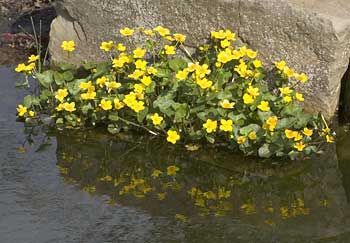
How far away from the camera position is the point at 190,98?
4.35 m

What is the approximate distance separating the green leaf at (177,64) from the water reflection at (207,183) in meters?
0.43

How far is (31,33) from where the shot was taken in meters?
6.39

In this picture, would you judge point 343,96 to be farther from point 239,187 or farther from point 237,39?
point 239,187

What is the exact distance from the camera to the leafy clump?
13.5 ft

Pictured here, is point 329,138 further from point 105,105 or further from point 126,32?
point 126,32

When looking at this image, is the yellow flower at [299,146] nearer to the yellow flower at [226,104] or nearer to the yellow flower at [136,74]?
the yellow flower at [226,104]

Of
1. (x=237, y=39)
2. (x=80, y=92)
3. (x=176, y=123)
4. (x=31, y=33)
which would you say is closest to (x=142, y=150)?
(x=176, y=123)

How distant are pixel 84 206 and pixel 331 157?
1.42 m

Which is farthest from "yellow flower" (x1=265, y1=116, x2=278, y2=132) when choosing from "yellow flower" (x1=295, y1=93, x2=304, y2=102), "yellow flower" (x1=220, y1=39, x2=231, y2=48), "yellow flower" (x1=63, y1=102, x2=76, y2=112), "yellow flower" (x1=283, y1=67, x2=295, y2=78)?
"yellow flower" (x1=63, y1=102, x2=76, y2=112)

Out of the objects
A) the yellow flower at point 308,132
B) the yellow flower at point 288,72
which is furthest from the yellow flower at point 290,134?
the yellow flower at point 288,72

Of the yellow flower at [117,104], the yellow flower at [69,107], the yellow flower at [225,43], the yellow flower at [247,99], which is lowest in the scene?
the yellow flower at [69,107]

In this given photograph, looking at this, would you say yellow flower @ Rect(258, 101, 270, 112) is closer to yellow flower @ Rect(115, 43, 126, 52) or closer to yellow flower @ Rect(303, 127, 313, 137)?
yellow flower @ Rect(303, 127, 313, 137)

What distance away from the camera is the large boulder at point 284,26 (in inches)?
172

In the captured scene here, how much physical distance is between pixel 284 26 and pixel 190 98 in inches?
27.2
